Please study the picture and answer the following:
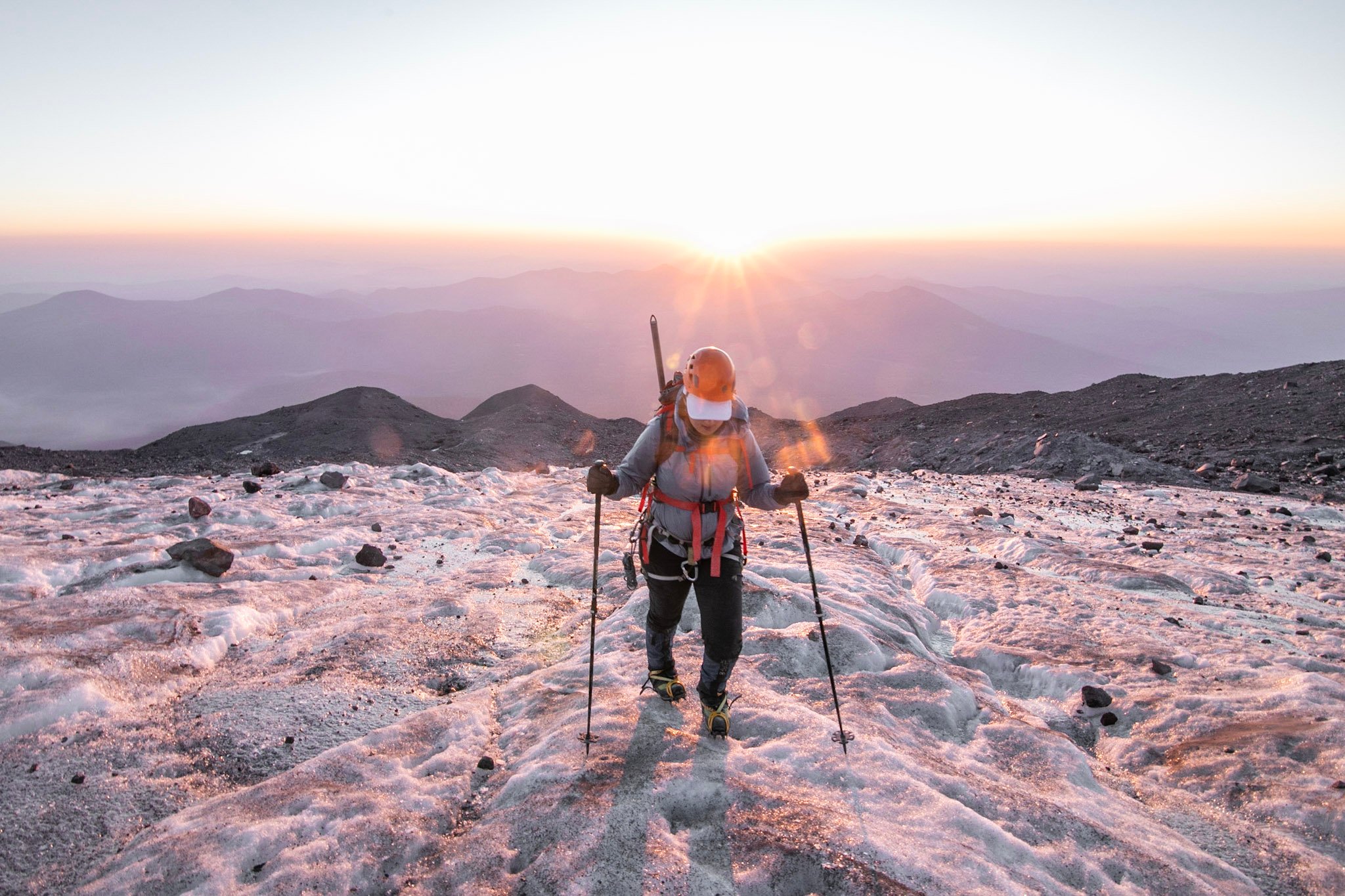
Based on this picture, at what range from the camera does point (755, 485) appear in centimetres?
566

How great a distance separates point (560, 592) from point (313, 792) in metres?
5.16

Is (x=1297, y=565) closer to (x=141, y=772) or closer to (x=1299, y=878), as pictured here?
(x=1299, y=878)

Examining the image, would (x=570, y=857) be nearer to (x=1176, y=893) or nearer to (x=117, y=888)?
(x=117, y=888)

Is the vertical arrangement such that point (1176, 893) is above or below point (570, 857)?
below

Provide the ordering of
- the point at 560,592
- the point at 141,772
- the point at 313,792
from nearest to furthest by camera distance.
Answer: the point at 313,792, the point at 141,772, the point at 560,592

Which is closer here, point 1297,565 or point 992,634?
point 992,634

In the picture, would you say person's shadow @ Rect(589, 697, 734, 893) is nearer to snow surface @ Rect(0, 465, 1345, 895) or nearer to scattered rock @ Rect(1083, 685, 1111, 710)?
snow surface @ Rect(0, 465, 1345, 895)

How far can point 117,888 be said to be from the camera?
394 centimetres

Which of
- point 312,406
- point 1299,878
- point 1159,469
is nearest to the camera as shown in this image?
point 1299,878

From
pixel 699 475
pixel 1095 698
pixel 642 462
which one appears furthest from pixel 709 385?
pixel 1095 698

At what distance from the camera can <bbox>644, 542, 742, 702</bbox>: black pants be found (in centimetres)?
546

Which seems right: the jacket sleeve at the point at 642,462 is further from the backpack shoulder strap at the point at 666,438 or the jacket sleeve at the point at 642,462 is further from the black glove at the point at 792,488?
the black glove at the point at 792,488

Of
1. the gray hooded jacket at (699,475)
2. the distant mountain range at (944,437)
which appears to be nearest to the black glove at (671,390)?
the gray hooded jacket at (699,475)

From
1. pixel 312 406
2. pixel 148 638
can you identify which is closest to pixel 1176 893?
pixel 148 638
